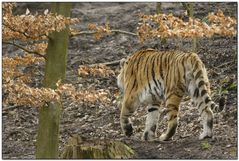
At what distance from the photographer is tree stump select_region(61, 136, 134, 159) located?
808cm

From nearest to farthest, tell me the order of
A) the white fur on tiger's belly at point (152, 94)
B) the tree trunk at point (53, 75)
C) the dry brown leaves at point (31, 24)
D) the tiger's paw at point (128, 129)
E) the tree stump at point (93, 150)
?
1. the dry brown leaves at point (31, 24)
2. the tree stump at point (93, 150)
3. the tree trunk at point (53, 75)
4. the white fur on tiger's belly at point (152, 94)
5. the tiger's paw at point (128, 129)

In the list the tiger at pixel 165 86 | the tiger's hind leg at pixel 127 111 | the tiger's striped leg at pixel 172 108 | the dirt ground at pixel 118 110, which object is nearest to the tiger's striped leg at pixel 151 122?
the tiger at pixel 165 86

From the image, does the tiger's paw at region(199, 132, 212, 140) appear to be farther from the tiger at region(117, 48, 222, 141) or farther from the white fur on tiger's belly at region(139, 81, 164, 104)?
the white fur on tiger's belly at region(139, 81, 164, 104)

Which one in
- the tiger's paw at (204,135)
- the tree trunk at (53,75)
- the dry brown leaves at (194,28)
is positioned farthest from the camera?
the tiger's paw at (204,135)

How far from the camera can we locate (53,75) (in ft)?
27.6

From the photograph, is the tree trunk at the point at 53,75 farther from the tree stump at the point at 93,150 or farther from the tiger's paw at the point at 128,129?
the tiger's paw at the point at 128,129

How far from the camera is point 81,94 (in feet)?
26.0

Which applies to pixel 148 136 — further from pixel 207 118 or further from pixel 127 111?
pixel 207 118

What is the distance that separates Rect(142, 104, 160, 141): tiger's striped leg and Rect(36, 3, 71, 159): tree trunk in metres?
1.94

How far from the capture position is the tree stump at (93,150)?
8078 millimetres

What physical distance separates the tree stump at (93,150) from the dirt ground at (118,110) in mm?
623

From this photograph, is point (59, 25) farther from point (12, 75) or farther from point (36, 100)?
point (12, 75)

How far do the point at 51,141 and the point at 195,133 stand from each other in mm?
2687

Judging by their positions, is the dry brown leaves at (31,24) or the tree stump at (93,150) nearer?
the dry brown leaves at (31,24)
